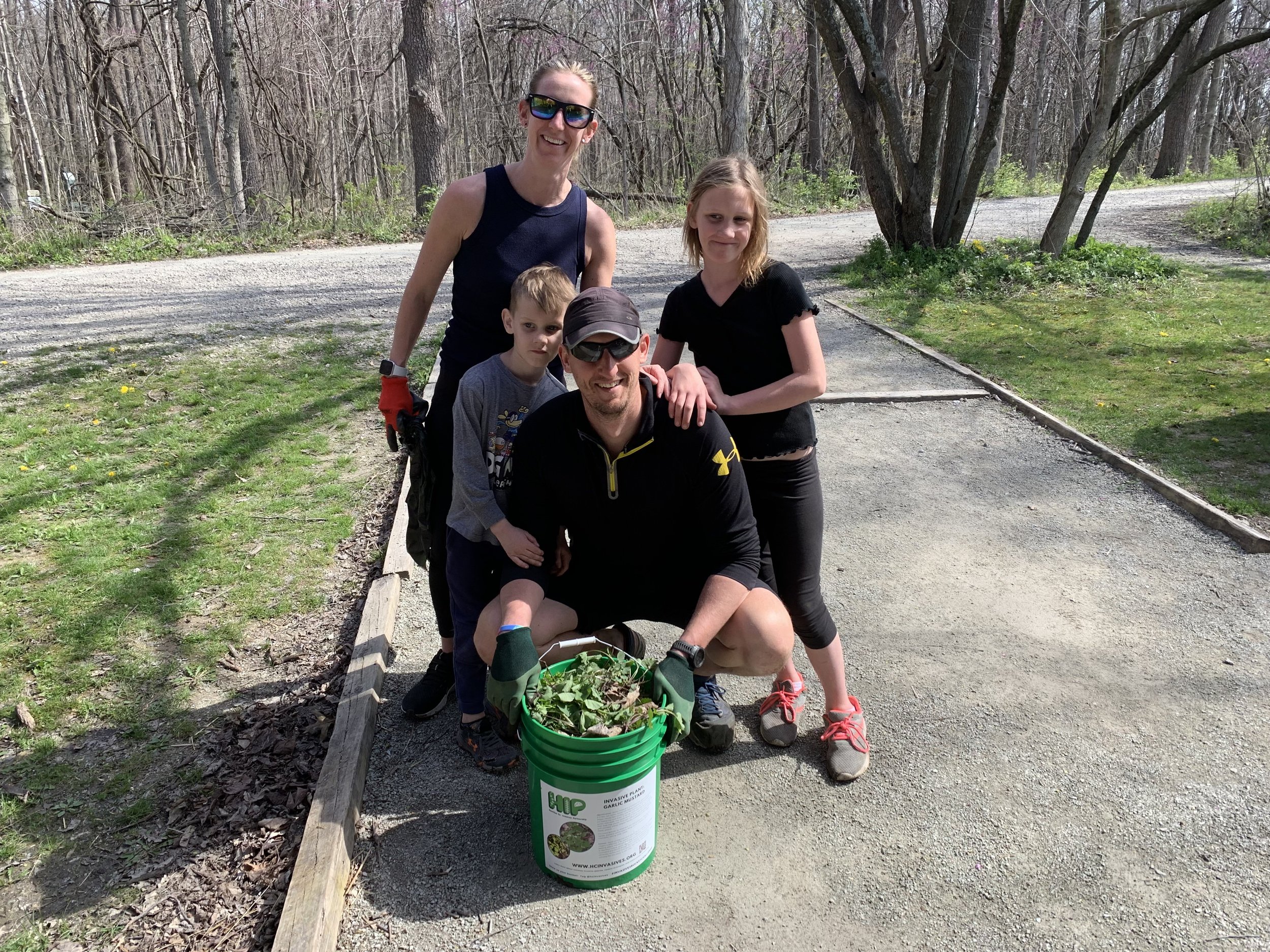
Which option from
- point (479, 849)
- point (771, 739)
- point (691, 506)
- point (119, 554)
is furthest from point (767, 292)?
point (119, 554)

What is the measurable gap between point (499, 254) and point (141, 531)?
3093 mm

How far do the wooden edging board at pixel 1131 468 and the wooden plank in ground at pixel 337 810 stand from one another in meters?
4.35

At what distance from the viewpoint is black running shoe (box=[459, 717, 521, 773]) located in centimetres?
308

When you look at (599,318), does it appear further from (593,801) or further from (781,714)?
(781,714)

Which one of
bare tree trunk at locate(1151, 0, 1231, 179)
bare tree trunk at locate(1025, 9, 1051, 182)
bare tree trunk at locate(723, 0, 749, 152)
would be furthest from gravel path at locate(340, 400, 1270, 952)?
bare tree trunk at locate(1025, 9, 1051, 182)

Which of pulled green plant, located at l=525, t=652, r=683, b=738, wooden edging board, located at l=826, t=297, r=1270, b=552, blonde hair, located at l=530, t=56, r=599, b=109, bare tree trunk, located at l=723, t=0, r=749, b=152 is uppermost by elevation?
bare tree trunk, located at l=723, t=0, r=749, b=152

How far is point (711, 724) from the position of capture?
3152 mm

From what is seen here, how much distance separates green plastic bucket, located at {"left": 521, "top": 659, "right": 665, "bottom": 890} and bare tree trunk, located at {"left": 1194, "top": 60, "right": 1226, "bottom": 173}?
2853 cm

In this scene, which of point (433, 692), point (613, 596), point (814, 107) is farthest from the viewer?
point (814, 107)

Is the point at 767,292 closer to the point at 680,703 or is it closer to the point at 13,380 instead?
the point at 680,703

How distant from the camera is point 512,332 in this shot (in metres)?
2.90

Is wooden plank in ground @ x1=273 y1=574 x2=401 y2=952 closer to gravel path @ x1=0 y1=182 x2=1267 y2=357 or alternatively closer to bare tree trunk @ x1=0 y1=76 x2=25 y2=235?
gravel path @ x1=0 y1=182 x2=1267 y2=357

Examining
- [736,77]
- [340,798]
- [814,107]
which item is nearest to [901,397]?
[340,798]

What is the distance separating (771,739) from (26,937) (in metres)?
2.28
